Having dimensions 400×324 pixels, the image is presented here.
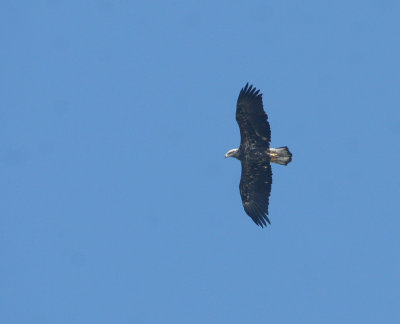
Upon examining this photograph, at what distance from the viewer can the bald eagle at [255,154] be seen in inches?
1192

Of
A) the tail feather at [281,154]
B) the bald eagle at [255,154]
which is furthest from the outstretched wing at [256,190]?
the tail feather at [281,154]

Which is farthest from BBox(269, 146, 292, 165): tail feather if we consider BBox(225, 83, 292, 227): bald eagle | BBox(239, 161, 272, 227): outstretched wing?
BBox(239, 161, 272, 227): outstretched wing

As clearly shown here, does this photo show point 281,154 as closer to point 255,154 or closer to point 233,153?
point 255,154

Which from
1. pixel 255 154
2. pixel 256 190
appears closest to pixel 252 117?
pixel 255 154

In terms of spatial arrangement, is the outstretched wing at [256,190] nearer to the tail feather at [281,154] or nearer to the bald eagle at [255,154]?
the bald eagle at [255,154]

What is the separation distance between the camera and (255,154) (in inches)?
1220

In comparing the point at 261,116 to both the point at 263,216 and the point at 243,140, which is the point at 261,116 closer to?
the point at 243,140

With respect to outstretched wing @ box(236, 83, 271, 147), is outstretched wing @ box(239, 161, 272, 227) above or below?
below

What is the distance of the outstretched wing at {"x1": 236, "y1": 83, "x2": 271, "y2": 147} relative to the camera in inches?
1189

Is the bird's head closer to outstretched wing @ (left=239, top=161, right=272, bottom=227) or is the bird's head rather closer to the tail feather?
outstretched wing @ (left=239, top=161, right=272, bottom=227)

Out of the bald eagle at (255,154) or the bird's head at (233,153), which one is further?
the bird's head at (233,153)

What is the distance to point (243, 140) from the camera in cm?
3097

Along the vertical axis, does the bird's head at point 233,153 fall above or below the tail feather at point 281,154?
above

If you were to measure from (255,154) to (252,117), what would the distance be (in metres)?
1.38
